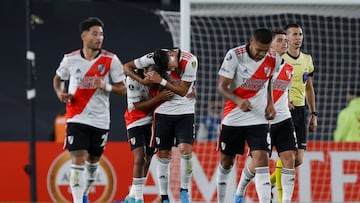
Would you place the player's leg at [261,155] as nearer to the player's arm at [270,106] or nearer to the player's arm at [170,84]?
the player's arm at [270,106]

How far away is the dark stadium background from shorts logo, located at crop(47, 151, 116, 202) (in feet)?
11.2

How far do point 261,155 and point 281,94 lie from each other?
1215 millimetres

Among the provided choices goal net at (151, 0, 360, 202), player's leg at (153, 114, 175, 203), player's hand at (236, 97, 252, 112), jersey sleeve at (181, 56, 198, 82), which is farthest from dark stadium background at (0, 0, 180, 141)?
player's hand at (236, 97, 252, 112)

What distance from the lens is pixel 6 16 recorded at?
71.6ft

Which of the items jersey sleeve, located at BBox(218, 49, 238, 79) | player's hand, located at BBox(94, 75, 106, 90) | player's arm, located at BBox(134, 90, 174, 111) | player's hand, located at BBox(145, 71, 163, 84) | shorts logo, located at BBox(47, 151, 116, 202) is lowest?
shorts logo, located at BBox(47, 151, 116, 202)

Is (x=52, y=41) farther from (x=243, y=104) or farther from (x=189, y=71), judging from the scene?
(x=243, y=104)

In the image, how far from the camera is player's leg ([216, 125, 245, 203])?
13008mm

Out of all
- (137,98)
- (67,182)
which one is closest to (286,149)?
(137,98)

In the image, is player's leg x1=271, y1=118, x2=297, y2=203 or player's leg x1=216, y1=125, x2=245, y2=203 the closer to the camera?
player's leg x1=216, y1=125, x2=245, y2=203

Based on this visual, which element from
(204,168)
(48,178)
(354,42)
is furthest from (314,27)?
(48,178)

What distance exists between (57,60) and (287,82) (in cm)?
906

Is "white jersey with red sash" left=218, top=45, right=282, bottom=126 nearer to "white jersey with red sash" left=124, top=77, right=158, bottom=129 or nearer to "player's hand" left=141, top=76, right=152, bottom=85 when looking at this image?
"player's hand" left=141, top=76, right=152, bottom=85

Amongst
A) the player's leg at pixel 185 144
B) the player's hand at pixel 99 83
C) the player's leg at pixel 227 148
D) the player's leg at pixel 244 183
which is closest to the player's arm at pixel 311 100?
the player's leg at pixel 244 183

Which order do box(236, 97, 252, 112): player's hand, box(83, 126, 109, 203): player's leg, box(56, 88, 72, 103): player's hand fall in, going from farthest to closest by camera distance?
box(83, 126, 109, 203): player's leg → box(56, 88, 72, 103): player's hand → box(236, 97, 252, 112): player's hand
